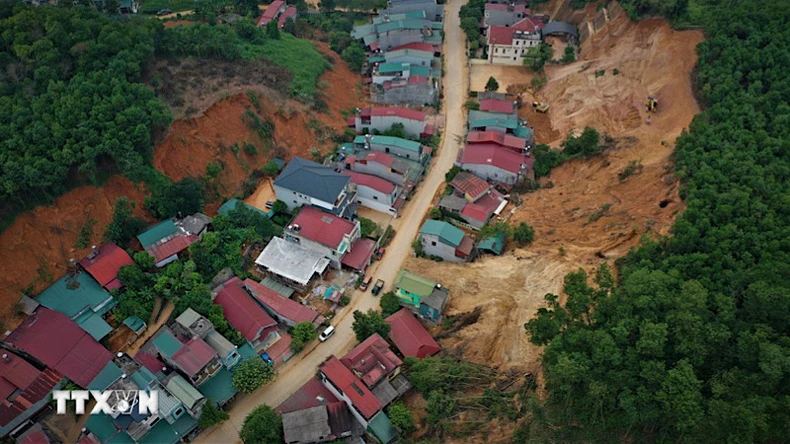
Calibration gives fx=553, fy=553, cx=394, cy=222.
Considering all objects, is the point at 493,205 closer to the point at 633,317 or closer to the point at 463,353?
the point at 463,353

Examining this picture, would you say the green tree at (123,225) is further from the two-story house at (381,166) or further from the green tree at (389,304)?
the green tree at (389,304)


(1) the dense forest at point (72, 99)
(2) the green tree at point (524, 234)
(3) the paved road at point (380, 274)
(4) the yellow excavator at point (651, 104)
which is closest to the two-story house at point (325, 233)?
(3) the paved road at point (380, 274)

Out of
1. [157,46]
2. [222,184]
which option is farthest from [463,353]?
[157,46]

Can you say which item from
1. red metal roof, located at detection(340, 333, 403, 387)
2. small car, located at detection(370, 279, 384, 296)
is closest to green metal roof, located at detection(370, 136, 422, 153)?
small car, located at detection(370, 279, 384, 296)

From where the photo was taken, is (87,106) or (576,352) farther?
(87,106)

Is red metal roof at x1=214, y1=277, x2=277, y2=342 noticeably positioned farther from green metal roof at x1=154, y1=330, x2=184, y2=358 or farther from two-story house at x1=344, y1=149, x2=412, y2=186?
two-story house at x1=344, y1=149, x2=412, y2=186

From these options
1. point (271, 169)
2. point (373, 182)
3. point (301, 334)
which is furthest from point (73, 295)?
point (373, 182)
